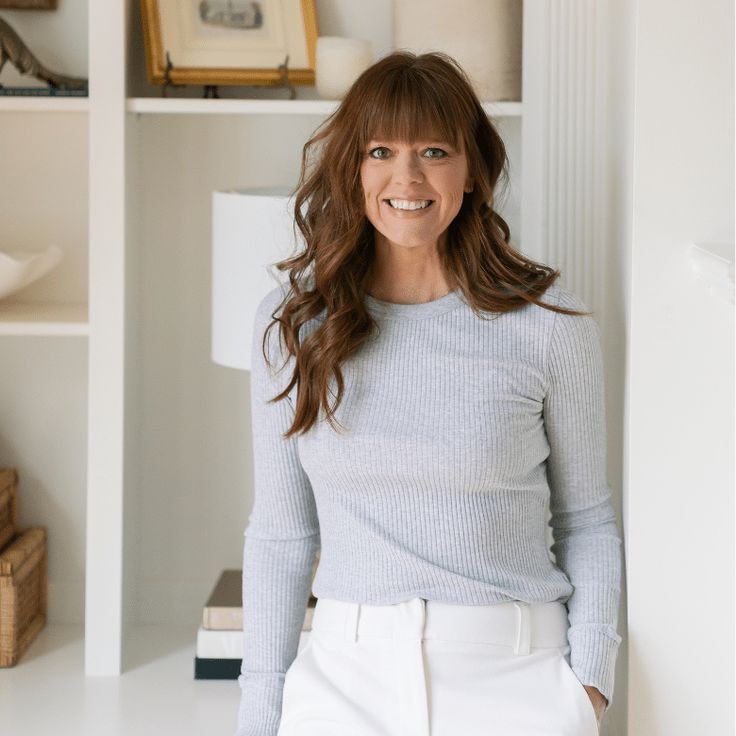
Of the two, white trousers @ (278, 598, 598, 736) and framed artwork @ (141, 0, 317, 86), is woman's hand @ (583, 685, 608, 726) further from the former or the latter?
framed artwork @ (141, 0, 317, 86)

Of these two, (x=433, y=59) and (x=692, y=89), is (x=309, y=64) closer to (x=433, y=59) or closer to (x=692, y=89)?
(x=433, y=59)

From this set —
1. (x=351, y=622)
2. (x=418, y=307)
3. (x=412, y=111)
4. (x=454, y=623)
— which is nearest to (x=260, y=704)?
(x=351, y=622)

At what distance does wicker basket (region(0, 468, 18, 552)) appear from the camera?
201 cm

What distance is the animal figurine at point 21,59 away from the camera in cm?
190

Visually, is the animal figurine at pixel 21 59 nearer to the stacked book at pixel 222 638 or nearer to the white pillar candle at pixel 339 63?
the white pillar candle at pixel 339 63

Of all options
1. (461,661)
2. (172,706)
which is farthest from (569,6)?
(172,706)

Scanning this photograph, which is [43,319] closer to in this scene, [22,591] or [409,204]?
[22,591]

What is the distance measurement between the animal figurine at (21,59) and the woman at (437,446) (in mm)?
680

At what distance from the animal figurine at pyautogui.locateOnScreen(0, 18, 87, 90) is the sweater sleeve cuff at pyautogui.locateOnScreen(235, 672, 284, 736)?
102cm

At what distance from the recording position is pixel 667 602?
1364 millimetres

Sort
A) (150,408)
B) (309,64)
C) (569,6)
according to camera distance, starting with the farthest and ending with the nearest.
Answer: (150,408), (309,64), (569,6)

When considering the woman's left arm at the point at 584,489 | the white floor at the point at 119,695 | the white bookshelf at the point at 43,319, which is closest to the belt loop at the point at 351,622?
the woman's left arm at the point at 584,489

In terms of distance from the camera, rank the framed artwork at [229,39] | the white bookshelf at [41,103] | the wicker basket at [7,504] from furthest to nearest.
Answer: the wicker basket at [7,504], the framed artwork at [229,39], the white bookshelf at [41,103]

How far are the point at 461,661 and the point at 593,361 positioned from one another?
0.39 meters
